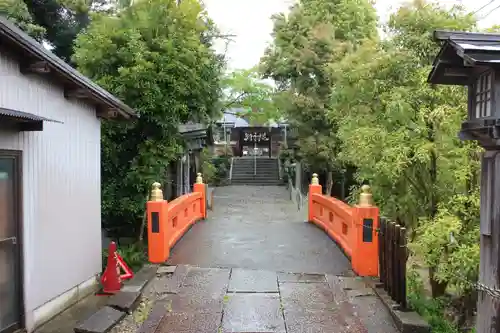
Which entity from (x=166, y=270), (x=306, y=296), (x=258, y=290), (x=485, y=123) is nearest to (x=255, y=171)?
(x=166, y=270)

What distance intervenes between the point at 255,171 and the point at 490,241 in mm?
30607

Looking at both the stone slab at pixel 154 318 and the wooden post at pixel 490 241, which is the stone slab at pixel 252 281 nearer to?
the stone slab at pixel 154 318

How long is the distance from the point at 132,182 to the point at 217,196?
15917 mm

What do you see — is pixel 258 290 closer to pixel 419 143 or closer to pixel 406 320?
pixel 406 320

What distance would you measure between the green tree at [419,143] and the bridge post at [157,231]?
4.20 meters

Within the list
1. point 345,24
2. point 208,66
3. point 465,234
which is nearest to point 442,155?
point 465,234

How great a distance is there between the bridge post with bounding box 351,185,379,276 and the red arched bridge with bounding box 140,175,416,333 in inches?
0.7

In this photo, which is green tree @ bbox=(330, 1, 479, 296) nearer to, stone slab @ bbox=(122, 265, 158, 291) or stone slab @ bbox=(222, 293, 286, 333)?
stone slab @ bbox=(222, 293, 286, 333)

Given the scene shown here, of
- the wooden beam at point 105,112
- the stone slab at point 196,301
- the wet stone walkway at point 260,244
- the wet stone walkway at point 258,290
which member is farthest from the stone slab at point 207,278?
the wooden beam at point 105,112

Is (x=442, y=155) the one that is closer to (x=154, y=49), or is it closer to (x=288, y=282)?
(x=288, y=282)

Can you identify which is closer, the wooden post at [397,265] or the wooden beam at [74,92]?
the wooden post at [397,265]

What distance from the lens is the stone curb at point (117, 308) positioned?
19.7 ft

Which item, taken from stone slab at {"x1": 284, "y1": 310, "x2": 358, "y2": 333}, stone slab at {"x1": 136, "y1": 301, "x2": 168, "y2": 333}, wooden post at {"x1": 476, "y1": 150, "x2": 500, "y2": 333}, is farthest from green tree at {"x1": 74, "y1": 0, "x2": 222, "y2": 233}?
wooden post at {"x1": 476, "y1": 150, "x2": 500, "y2": 333}

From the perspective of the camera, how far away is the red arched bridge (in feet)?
21.3
